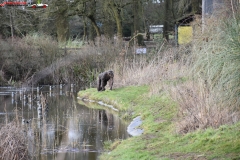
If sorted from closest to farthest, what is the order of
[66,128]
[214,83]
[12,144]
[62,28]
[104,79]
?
[12,144] < [214,83] < [66,128] < [104,79] < [62,28]

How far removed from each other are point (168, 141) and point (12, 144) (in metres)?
2.84

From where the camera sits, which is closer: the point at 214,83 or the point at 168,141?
the point at 168,141

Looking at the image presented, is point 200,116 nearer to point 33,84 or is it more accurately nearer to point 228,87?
point 228,87

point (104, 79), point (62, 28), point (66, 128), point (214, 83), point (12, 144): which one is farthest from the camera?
point (62, 28)

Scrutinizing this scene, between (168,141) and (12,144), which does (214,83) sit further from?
(12,144)

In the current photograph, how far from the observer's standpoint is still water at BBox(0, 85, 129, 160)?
31.7 feet

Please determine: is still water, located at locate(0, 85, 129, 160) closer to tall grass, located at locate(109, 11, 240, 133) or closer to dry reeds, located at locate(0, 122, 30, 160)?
dry reeds, located at locate(0, 122, 30, 160)

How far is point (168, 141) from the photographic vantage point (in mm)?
8539

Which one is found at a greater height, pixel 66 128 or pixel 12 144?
pixel 12 144

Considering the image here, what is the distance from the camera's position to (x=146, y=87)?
1680cm

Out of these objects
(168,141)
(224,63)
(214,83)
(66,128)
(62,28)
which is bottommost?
(66,128)

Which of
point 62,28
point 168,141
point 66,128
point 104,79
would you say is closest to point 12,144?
point 168,141

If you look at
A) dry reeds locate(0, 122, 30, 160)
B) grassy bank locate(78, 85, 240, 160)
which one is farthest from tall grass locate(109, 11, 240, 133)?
dry reeds locate(0, 122, 30, 160)

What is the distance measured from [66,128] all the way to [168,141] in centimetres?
422
